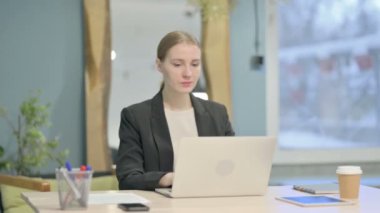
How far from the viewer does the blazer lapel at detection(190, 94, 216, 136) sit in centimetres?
263

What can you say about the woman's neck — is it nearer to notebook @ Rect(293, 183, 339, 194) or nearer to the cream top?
the cream top

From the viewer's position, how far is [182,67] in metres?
2.53

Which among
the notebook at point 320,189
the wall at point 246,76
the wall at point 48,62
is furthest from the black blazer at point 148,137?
the wall at point 246,76

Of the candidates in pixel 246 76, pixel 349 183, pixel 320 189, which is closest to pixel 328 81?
pixel 246 76

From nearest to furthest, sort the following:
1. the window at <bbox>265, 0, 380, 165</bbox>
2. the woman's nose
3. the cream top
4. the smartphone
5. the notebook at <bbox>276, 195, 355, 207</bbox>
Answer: the smartphone < the notebook at <bbox>276, 195, 355, 207</bbox> < the woman's nose < the cream top < the window at <bbox>265, 0, 380, 165</bbox>

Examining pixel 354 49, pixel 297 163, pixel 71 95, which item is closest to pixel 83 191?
pixel 71 95

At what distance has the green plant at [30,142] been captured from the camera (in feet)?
12.4

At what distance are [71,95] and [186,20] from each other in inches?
35.5

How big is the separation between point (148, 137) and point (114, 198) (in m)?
0.54

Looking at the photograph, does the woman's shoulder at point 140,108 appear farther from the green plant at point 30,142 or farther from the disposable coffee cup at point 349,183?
the green plant at point 30,142

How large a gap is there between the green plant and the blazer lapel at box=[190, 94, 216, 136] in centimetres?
141

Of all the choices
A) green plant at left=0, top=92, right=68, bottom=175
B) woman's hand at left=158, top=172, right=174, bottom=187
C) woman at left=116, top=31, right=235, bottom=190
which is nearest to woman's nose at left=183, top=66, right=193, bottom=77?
woman at left=116, top=31, right=235, bottom=190

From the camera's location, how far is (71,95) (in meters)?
4.08

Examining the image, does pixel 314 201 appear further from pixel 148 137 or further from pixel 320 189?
pixel 148 137
